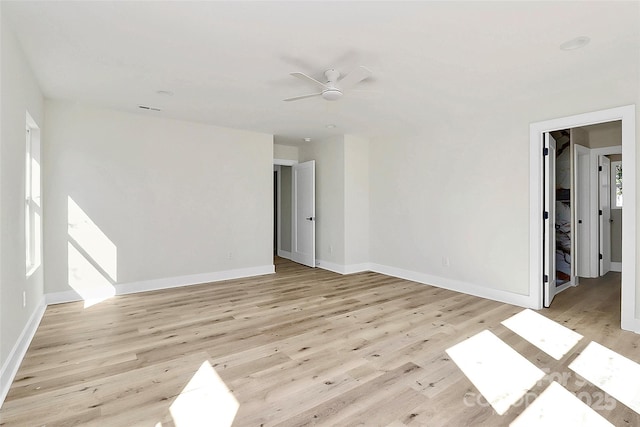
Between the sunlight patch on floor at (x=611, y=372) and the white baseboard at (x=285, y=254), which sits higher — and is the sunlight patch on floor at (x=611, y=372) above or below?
below

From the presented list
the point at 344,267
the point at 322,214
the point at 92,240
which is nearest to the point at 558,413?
the point at 344,267

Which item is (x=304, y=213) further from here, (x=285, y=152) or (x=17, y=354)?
(x=17, y=354)

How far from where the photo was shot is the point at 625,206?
3197 mm

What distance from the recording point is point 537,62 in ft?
9.54

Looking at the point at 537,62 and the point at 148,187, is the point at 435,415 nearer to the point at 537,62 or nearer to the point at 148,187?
the point at 537,62

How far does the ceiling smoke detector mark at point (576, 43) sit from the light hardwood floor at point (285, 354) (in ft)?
8.38

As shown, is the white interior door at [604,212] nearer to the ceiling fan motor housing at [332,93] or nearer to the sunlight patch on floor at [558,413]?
the sunlight patch on floor at [558,413]

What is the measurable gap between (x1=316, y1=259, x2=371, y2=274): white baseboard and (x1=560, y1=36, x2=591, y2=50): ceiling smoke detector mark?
4306 mm

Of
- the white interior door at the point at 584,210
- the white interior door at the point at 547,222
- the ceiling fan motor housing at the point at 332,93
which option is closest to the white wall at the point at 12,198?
the ceiling fan motor housing at the point at 332,93

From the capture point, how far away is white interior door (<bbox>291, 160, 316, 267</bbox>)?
6.41m

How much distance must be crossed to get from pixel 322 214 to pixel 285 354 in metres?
3.94

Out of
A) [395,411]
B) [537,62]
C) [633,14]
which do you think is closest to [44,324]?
[395,411]

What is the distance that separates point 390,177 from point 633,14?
12.4 ft

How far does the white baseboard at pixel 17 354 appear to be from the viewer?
6.99ft
